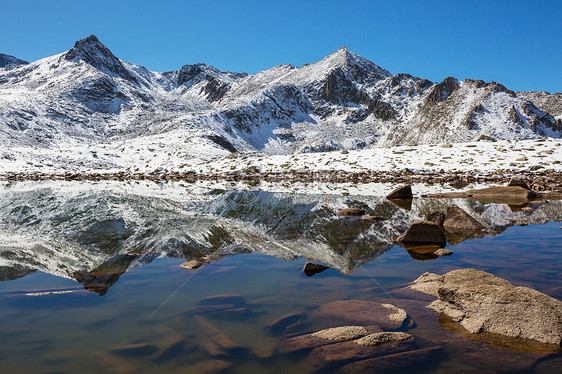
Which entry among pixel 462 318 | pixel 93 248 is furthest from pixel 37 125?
pixel 462 318

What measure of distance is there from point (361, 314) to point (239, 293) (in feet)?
6.97

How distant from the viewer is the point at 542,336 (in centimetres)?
445

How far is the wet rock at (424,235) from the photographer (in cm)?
986

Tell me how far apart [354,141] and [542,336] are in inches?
7438

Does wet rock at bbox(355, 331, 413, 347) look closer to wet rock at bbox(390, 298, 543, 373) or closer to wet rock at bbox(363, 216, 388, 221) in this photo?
wet rock at bbox(390, 298, 543, 373)

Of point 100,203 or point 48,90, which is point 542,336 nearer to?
point 100,203

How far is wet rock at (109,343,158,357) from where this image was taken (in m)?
4.22

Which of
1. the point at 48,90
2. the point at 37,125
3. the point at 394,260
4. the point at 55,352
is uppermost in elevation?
the point at 48,90

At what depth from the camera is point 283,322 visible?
5027 mm

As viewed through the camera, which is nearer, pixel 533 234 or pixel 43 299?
pixel 43 299

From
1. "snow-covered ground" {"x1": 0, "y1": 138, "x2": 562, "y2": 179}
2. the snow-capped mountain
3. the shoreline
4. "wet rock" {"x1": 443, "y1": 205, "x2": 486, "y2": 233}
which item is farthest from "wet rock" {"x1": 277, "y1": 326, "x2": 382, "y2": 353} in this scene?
the snow-capped mountain

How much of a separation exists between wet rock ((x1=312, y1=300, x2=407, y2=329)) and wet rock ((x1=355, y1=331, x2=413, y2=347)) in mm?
263

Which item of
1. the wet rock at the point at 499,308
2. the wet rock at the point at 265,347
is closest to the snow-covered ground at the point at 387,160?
the wet rock at the point at 499,308

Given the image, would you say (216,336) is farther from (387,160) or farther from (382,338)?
(387,160)
